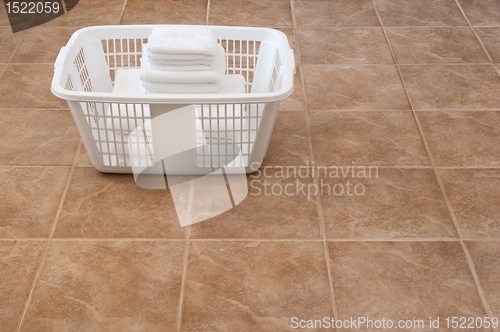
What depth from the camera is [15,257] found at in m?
1.32

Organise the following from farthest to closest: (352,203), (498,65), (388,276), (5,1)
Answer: (5,1)
(498,65)
(352,203)
(388,276)

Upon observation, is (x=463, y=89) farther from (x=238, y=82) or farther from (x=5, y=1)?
(x=5, y=1)

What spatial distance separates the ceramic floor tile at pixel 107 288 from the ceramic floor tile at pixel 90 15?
133 cm

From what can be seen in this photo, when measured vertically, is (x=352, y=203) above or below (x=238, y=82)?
below

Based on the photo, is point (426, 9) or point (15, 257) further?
point (426, 9)

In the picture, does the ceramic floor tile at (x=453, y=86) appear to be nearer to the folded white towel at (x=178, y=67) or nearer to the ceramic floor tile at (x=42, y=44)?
the folded white towel at (x=178, y=67)

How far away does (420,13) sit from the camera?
248 centimetres

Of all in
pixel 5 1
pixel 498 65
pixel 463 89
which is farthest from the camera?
pixel 5 1

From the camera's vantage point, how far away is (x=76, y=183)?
154cm

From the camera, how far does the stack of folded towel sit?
4.53ft

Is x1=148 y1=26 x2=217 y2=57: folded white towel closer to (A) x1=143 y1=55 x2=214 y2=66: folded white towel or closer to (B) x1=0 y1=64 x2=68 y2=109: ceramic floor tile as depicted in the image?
(A) x1=143 y1=55 x2=214 y2=66: folded white towel

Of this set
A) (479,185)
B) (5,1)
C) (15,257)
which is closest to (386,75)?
(479,185)

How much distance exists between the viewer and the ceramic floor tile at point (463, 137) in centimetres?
166

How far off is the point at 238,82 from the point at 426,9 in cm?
136
